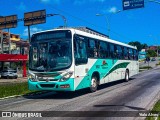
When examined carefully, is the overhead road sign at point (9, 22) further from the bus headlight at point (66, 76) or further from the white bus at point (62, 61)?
the bus headlight at point (66, 76)

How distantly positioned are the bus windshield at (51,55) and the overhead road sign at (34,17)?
29.6 metres

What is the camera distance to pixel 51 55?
Answer: 46.6ft

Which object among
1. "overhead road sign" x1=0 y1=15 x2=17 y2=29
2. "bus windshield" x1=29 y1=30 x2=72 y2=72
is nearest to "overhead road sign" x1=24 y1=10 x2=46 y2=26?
"overhead road sign" x1=0 y1=15 x2=17 y2=29

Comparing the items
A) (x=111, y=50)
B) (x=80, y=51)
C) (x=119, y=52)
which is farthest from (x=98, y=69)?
(x=119, y=52)

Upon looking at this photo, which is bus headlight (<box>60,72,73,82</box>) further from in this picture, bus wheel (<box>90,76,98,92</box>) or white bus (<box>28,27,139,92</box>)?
bus wheel (<box>90,76,98,92</box>)

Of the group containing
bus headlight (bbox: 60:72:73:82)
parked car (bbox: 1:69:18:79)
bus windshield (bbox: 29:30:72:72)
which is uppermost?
bus windshield (bbox: 29:30:72:72)

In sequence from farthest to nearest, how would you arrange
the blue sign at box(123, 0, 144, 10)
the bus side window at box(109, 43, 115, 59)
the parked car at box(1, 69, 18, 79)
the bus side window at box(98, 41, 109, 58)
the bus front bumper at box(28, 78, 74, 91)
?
the parked car at box(1, 69, 18, 79), the blue sign at box(123, 0, 144, 10), the bus side window at box(109, 43, 115, 59), the bus side window at box(98, 41, 109, 58), the bus front bumper at box(28, 78, 74, 91)

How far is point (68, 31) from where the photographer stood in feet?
47.9

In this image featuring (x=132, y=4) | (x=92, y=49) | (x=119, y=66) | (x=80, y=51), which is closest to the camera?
(x=80, y=51)

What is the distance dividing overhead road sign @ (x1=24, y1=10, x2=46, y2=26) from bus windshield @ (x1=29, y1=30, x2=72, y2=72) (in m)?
29.6

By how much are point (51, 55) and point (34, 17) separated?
3146 cm

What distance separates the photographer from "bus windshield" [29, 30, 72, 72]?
1412 centimetres

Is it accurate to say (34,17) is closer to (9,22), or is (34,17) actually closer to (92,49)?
(9,22)

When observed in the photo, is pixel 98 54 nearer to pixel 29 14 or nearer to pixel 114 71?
pixel 114 71
